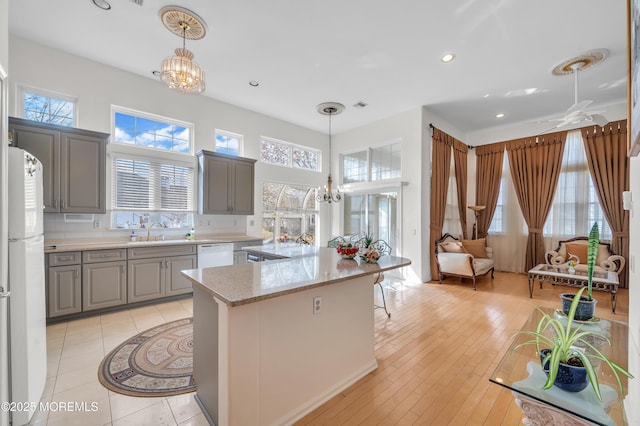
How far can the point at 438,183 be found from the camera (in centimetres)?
564

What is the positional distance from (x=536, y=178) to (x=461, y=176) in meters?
1.50

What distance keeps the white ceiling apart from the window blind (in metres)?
1.48

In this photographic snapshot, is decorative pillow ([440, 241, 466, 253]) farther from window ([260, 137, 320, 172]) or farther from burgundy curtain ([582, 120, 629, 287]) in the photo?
window ([260, 137, 320, 172])

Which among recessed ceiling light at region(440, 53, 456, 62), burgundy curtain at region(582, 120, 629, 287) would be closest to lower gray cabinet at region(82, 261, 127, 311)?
recessed ceiling light at region(440, 53, 456, 62)

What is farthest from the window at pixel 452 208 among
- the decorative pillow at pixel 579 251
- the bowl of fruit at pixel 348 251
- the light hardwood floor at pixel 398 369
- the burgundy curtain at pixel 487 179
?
the bowl of fruit at pixel 348 251

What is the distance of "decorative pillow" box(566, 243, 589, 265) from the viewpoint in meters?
5.04

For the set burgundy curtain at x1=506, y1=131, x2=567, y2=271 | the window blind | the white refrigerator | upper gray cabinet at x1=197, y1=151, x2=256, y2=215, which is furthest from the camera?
burgundy curtain at x1=506, y1=131, x2=567, y2=271

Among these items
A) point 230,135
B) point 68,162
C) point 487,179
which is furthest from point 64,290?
point 487,179

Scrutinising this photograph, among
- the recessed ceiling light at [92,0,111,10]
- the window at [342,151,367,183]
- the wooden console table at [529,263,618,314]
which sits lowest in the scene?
the wooden console table at [529,263,618,314]

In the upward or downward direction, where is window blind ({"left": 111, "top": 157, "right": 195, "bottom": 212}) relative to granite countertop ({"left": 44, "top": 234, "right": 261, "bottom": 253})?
upward

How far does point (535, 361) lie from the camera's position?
146cm

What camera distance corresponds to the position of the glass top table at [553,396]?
3.51 ft

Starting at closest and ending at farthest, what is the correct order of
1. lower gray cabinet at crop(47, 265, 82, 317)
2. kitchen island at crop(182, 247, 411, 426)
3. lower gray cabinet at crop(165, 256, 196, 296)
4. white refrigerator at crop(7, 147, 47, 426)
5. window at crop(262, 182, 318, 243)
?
kitchen island at crop(182, 247, 411, 426)
white refrigerator at crop(7, 147, 47, 426)
lower gray cabinet at crop(47, 265, 82, 317)
lower gray cabinet at crop(165, 256, 196, 296)
window at crop(262, 182, 318, 243)

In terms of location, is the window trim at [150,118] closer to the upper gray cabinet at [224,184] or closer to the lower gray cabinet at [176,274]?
the upper gray cabinet at [224,184]
